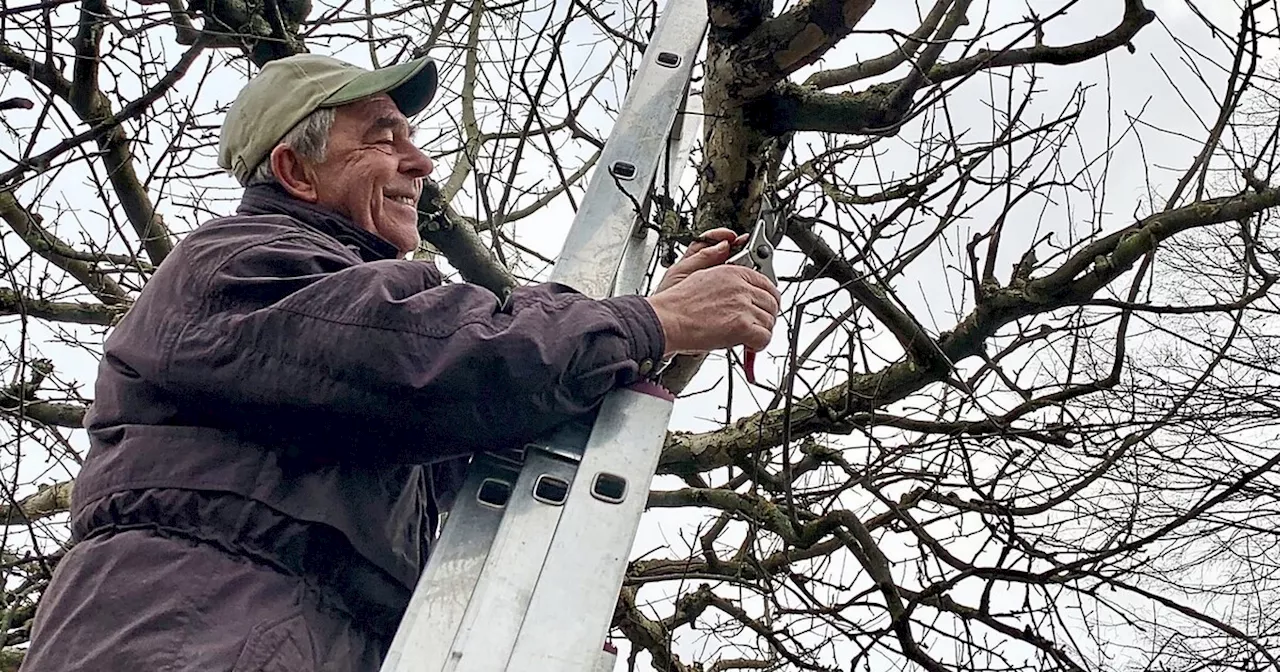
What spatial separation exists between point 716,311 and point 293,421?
1.88 feet

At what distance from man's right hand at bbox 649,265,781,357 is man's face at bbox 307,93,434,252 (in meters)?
0.56

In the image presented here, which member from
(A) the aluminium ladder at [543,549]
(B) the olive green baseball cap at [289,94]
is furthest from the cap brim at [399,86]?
(A) the aluminium ladder at [543,549]

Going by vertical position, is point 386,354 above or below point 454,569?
above

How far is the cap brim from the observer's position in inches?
72.3

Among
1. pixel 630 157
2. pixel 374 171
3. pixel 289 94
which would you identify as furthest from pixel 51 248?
pixel 630 157

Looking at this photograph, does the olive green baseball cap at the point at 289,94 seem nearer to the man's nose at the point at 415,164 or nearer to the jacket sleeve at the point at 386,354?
the man's nose at the point at 415,164

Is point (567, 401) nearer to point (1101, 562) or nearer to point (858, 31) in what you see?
point (858, 31)

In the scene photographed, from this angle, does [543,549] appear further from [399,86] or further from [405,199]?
[399,86]

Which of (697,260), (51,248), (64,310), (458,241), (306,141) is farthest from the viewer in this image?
(64,310)

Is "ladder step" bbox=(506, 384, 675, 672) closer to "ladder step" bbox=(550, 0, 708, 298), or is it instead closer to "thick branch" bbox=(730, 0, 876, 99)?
"ladder step" bbox=(550, 0, 708, 298)

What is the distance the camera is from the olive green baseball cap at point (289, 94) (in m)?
1.82

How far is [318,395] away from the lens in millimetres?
1315

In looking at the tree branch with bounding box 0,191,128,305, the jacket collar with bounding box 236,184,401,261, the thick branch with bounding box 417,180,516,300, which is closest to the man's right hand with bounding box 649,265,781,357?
the jacket collar with bounding box 236,184,401,261

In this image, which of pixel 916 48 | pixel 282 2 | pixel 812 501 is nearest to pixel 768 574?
pixel 812 501
